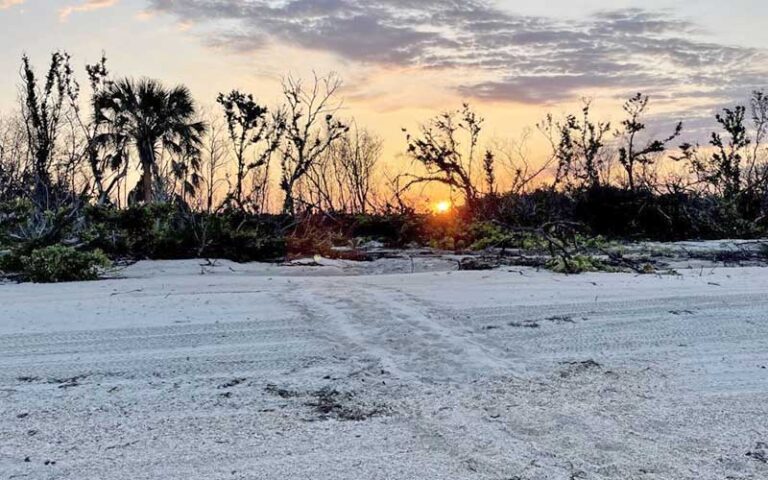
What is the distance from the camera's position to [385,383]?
14.6ft

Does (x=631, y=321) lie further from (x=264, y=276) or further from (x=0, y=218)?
(x=0, y=218)

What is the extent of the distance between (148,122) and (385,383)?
68.3ft

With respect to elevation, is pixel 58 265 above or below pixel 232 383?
above

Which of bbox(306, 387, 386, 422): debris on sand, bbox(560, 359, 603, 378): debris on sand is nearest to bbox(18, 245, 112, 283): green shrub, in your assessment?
bbox(306, 387, 386, 422): debris on sand

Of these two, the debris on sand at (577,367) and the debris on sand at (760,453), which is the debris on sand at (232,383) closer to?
the debris on sand at (577,367)

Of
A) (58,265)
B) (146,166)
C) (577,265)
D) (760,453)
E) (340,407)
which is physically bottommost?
(760,453)

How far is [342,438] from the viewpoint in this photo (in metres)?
3.56

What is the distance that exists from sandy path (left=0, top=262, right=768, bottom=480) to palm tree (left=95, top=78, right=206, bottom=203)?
1629 cm

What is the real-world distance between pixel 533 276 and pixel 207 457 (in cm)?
617

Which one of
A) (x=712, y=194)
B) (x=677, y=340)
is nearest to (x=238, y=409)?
(x=677, y=340)

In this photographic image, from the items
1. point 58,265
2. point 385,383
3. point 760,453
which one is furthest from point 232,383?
point 58,265

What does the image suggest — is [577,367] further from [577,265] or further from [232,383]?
[577,265]

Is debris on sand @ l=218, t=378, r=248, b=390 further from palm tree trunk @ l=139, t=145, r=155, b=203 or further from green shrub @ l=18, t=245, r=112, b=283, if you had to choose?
palm tree trunk @ l=139, t=145, r=155, b=203

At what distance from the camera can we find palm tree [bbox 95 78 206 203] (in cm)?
2259
